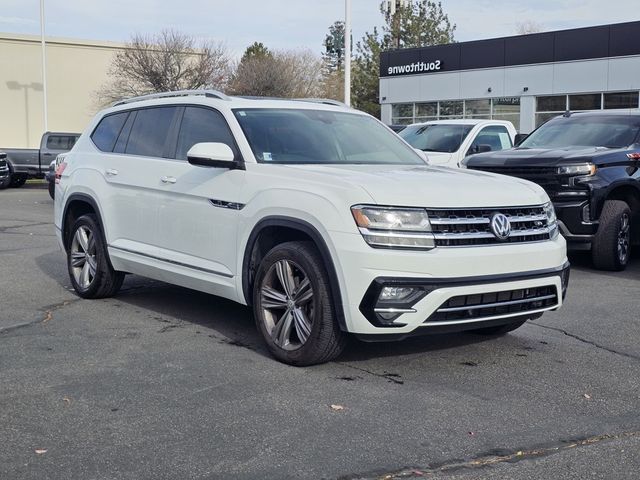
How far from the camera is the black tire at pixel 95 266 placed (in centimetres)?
769

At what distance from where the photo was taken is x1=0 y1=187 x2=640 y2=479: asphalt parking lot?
157 inches

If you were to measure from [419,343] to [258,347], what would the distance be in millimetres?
1196

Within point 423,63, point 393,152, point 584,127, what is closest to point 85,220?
point 393,152

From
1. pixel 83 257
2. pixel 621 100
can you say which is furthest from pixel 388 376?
pixel 621 100

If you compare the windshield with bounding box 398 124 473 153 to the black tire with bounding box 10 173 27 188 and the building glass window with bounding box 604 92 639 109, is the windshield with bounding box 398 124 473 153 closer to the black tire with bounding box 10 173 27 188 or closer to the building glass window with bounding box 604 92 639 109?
the black tire with bounding box 10 173 27 188

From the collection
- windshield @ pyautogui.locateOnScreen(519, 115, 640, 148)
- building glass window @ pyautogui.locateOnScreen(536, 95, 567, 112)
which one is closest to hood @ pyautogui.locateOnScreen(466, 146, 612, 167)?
windshield @ pyautogui.locateOnScreen(519, 115, 640, 148)

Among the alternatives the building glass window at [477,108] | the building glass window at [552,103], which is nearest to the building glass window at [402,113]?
the building glass window at [477,108]

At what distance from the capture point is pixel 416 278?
16.7ft

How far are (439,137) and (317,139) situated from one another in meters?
8.40

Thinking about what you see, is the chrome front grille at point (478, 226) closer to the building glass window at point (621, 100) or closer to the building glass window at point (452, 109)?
the building glass window at point (621, 100)

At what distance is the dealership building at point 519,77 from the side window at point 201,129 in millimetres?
27958

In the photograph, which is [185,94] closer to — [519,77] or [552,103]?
[552,103]

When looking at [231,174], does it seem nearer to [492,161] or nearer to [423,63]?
[492,161]

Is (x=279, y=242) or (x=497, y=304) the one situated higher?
(x=279, y=242)
